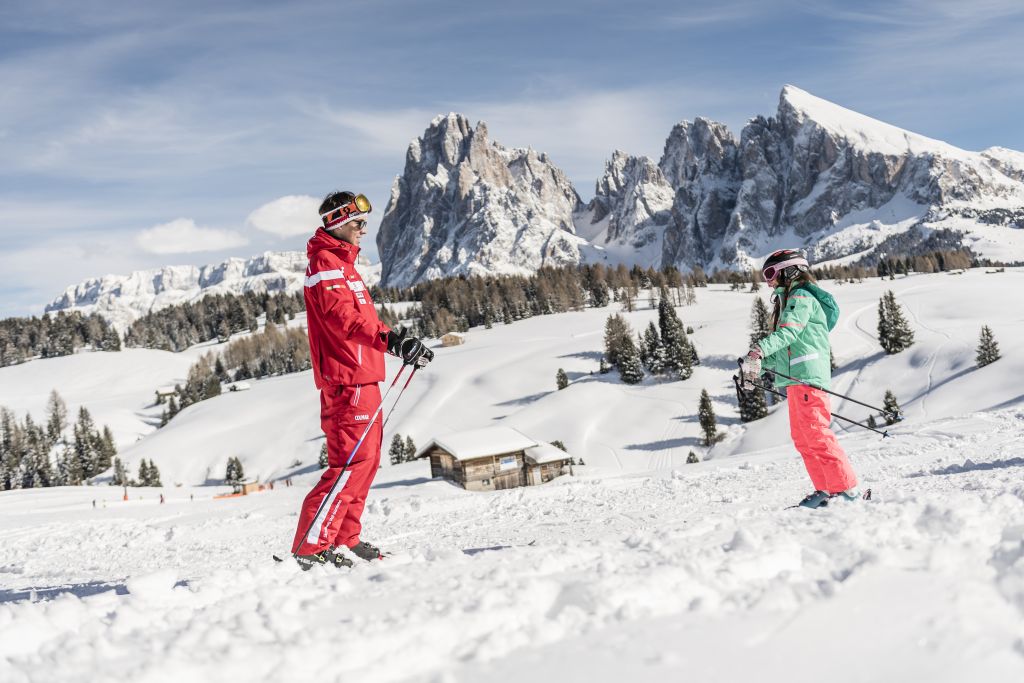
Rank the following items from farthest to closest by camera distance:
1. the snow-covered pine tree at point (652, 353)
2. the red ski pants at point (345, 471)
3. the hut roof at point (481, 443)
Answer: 1. the snow-covered pine tree at point (652, 353)
2. the hut roof at point (481, 443)
3. the red ski pants at point (345, 471)

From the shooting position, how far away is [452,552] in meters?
4.78

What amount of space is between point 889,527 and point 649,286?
142193 millimetres

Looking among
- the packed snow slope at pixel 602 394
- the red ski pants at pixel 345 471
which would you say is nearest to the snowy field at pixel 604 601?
the red ski pants at pixel 345 471

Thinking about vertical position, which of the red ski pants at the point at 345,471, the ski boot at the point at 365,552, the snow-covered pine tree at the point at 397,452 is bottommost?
the snow-covered pine tree at the point at 397,452

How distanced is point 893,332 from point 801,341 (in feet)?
217

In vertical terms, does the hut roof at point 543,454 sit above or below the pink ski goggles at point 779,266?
below

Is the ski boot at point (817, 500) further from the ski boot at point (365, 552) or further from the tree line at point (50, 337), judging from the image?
the tree line at point (50, 337)

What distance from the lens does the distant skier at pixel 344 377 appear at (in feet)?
16.9

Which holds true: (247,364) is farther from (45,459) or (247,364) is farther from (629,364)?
(629,364)

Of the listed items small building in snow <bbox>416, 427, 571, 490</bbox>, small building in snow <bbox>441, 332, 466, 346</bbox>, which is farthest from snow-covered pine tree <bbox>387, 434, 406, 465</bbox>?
small building in snow <bbox>441, 332, 466, 346</bbox>

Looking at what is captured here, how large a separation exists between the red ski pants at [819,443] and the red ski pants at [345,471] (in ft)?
12.4

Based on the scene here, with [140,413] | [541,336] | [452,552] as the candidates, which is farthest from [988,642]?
[140,413]

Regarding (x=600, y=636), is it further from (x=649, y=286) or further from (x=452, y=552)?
(x=649, y=286)

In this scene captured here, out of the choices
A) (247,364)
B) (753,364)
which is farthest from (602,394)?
(247,364)
